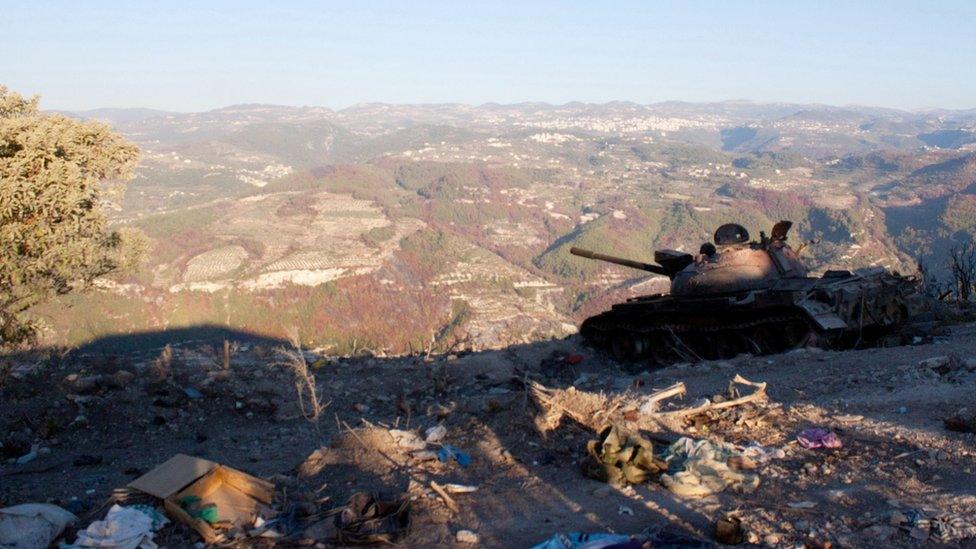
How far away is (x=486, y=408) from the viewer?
952 centimetres

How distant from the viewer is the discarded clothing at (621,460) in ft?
23.5

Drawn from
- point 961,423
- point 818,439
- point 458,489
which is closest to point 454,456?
point 458,489

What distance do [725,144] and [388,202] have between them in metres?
131

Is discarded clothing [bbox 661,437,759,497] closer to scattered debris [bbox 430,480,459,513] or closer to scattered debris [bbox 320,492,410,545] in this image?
scattered debris [bbox 430,480,459,513]

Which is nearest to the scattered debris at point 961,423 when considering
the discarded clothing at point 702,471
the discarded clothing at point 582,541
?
the discarded clothing at point 702,471

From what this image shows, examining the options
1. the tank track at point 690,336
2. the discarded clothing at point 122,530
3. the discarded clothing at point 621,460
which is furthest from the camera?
the tank track at point 690,336

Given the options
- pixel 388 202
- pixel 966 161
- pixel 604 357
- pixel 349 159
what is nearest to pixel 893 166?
pixel 966 161

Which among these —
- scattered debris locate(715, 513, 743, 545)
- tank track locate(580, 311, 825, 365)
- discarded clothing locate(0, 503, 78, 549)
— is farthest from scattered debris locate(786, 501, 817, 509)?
tank track locate(580, 311, 825, 365)

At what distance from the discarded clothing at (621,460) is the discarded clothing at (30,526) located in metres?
4.31

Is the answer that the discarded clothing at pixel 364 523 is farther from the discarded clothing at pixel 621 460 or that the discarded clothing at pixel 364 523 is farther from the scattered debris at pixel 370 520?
the discarded clothing at pixel 621 460

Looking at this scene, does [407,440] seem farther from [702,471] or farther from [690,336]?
[690,336]

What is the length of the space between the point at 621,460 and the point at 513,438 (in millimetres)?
1429

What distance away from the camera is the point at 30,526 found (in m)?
6.23

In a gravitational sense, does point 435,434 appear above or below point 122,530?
below
